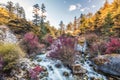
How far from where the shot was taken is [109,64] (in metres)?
18.8

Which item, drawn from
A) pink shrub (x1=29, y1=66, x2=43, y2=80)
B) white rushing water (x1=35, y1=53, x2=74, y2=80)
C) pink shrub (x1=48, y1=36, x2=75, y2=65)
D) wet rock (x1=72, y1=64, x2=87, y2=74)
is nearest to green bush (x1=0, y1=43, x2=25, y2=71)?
pink shrub (x1=29, y1=66, x2=43, y2=80)

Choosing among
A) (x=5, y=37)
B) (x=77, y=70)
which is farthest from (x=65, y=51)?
(x=5, y=37)

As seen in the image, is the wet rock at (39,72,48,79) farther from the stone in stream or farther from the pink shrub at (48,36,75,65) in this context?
the stone in stream

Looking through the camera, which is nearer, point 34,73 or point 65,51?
point 34,73

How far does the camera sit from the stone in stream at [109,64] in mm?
18328

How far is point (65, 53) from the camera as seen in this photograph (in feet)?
62.0

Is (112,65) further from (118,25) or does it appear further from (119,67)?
(118,25)

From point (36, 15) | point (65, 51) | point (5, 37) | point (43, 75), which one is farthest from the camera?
point (36, 15)

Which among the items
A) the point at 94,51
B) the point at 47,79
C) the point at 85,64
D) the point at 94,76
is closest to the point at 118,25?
the point at 94,51

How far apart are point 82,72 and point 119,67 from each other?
151 inches

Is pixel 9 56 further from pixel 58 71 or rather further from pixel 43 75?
pixel 58 71

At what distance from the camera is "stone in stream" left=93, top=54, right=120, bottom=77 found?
60.1 ft

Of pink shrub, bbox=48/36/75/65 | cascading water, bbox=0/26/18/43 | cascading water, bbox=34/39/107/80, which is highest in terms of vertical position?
cascading water, bbox=0/26/18/43

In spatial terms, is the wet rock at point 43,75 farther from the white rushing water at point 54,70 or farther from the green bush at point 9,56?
the green bush at point 9,56
